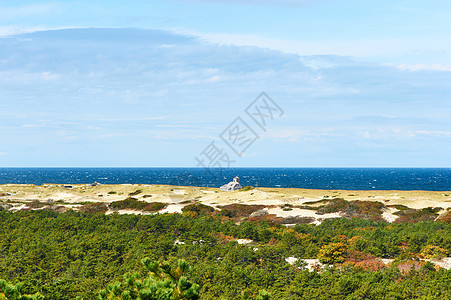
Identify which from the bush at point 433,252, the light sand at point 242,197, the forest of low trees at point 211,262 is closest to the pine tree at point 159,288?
the forest of low trees at point 211,262

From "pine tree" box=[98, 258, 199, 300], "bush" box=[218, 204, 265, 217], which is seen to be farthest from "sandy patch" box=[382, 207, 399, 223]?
"pine tree" box=[98, 258, 199, 300]

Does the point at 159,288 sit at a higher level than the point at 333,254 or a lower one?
higher

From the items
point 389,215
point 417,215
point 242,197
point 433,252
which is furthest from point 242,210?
point 433,252

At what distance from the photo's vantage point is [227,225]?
28375 millimetres

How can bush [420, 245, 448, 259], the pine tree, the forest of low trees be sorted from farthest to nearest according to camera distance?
1. bush [420, 245, 448, 259]
2. the forest of low trees
3. the pine tree

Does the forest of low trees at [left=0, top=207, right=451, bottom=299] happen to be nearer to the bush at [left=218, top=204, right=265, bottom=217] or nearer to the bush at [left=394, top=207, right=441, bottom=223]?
the bush at [left=394, top=207, right=441, bottom=223]

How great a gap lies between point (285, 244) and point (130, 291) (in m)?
13.7

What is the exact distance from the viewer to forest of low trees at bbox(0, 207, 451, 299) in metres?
12.5

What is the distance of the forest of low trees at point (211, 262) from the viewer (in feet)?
41.0

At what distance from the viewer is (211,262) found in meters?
17.7

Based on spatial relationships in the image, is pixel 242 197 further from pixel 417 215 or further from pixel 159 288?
pixel 159 288

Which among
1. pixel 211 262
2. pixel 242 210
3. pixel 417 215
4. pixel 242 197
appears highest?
pixel 211 262

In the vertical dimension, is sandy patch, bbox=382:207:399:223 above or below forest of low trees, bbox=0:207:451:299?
below

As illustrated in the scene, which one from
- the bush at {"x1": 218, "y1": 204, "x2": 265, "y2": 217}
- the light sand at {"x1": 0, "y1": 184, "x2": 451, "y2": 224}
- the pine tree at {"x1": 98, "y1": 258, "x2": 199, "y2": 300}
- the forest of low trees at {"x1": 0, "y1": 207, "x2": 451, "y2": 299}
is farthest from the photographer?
the light sand at {"x1": 0, "y1": 184, "x2": 451, "y2": 224}
